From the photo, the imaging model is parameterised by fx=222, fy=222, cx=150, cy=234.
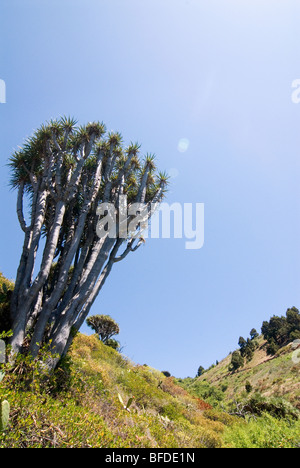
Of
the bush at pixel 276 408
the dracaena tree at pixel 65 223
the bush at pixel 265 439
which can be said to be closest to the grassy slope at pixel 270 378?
the bush at pixel 276 408

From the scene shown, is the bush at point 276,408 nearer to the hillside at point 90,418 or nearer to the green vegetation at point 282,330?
the hillside at point 90,418

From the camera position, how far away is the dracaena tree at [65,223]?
580 cm

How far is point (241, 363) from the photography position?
3344 centimetres

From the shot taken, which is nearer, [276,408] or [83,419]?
[83,419]

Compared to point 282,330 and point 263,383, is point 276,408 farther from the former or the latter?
point 282,330

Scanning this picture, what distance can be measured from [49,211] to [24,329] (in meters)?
4.48

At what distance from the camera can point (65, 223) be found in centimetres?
831

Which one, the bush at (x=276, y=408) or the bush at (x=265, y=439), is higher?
the bush at (x=265, y=439)

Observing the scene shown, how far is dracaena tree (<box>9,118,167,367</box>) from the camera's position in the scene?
19.0ft

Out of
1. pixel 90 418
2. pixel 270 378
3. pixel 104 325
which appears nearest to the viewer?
pixel 90 418

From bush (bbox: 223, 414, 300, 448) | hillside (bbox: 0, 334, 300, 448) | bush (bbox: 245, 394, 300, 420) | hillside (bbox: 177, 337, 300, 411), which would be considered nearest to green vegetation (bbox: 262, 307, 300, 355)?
hillside (bbox: 177, 337, 300, 411)

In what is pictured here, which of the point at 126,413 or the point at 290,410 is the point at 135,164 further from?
the point at 290,410

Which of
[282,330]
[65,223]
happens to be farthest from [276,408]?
[282,330]
